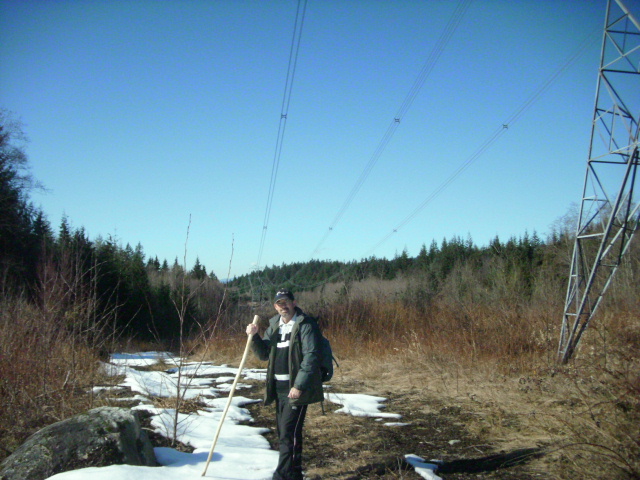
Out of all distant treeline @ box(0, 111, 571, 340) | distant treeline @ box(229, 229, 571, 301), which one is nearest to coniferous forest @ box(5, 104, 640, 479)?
distant treeline @ box(0, 111, 571, 340)

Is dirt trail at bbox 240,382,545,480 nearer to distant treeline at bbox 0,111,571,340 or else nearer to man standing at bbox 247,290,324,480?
man standing at bbox 247,290,324,480

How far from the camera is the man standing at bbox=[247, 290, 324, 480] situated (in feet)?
16.5

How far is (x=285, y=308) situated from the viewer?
5.37m

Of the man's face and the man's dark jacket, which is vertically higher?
the man's face

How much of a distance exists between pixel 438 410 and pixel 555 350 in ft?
16.3

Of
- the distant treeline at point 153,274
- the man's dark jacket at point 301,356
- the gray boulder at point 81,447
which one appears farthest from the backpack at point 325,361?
the distant treeline at point 153,274

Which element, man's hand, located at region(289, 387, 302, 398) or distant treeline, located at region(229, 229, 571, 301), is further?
distant treeline, located at region(229, 229, 571, 301)

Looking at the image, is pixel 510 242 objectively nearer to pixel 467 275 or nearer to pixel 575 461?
pixel 467 275

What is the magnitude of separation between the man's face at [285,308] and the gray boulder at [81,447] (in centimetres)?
200

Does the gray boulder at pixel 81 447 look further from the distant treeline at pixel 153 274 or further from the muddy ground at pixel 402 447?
the distant treeline at pixel 153 274

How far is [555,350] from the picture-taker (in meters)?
12.0

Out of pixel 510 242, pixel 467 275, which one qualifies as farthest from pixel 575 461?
pixel 510 242

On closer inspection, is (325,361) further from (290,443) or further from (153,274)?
(153,274)

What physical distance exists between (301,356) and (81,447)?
2.35 meters
